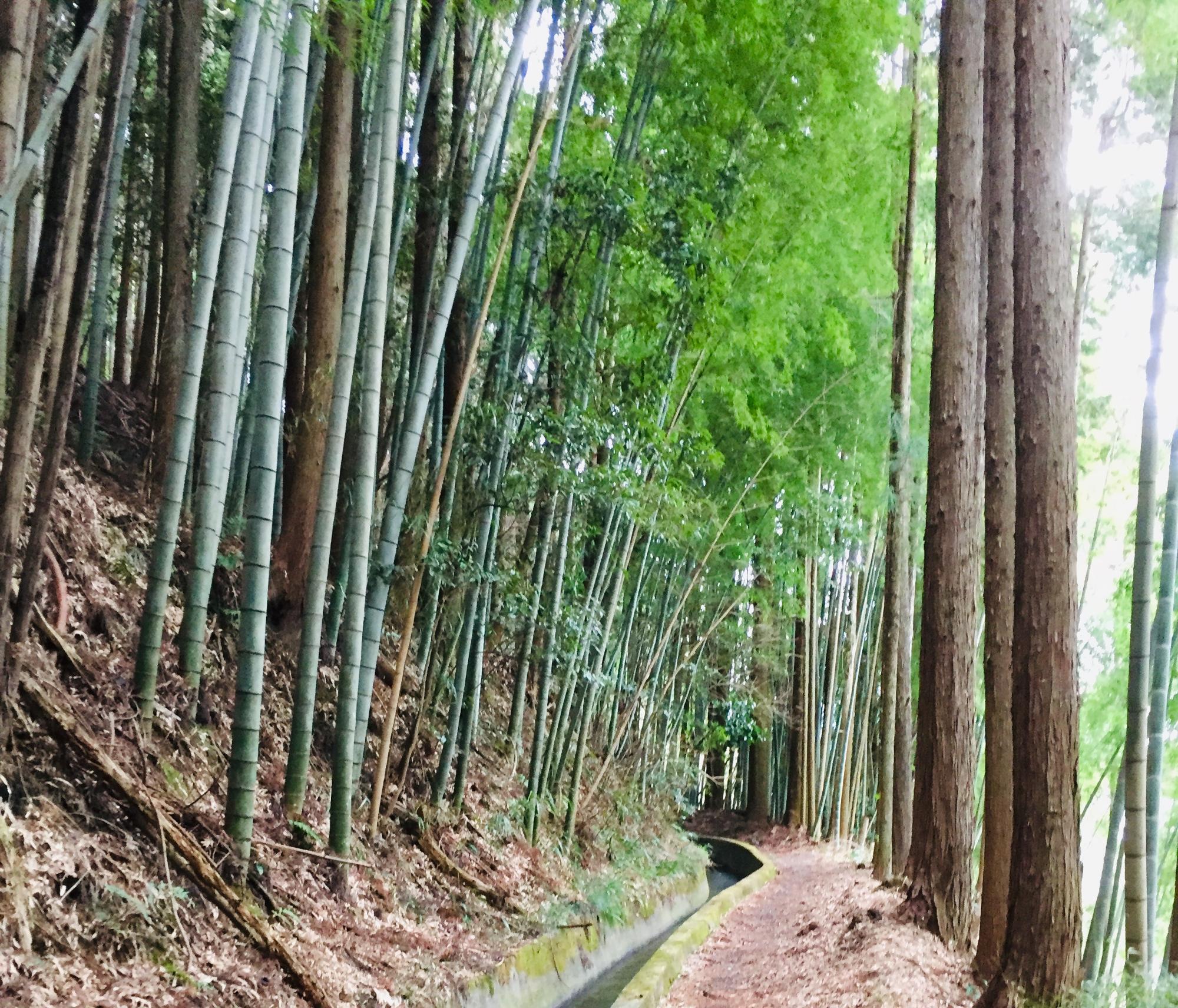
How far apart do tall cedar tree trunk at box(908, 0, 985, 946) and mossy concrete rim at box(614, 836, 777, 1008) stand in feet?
3.95

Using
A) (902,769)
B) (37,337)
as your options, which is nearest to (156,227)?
(37,337)

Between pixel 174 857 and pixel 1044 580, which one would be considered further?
pixel 1044 580

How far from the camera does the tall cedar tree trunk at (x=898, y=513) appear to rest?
247 inches

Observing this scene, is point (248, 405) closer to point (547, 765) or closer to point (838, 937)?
point (547, 765)

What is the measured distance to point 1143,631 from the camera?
306 centimetres

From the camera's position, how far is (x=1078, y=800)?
2.75 meters

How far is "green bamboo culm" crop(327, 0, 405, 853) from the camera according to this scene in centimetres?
316

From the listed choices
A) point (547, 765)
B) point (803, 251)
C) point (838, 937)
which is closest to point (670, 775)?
point (547, 765)

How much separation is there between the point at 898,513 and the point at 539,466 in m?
3.02

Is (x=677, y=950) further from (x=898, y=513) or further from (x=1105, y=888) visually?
(x=898, y=513)

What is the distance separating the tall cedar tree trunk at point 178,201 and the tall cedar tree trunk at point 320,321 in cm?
63

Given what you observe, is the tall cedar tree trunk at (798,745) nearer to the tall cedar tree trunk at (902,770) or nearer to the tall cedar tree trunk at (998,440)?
the tall cedar tree trunk at (902,770)

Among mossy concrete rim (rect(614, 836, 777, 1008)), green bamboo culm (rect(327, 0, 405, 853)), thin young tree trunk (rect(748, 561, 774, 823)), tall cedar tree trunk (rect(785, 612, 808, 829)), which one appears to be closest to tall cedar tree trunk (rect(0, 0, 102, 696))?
green bamboo culm (rect(327, 0, 405, 853))

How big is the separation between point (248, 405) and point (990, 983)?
4.03m
